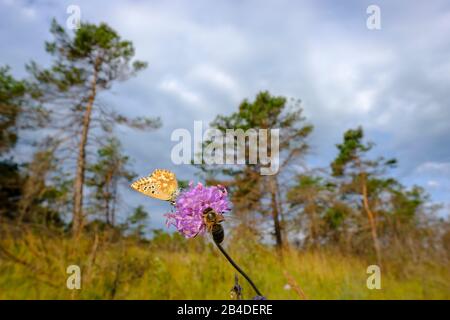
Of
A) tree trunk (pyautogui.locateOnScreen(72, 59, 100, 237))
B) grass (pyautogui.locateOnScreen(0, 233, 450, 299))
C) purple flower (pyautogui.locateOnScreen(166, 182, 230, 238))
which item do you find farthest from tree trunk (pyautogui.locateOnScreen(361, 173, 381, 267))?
purple flower (pyautogui.locateOnScreen(166, 182, 230, 238))

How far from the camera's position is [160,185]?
3.94ft

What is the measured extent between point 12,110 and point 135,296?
12.1 metres

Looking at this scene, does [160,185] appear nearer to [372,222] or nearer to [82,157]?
[82,157]

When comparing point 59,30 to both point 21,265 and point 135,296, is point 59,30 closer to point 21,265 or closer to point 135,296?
point 21,265

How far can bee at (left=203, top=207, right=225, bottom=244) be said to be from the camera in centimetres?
111

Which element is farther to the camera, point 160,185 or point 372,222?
point 372,222

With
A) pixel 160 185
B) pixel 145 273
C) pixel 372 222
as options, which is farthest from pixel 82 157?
pixel 372 222

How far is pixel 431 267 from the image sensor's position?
38.1 feet

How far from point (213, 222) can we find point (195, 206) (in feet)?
0.29

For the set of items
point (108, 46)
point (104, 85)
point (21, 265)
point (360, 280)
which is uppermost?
point (108, 46)

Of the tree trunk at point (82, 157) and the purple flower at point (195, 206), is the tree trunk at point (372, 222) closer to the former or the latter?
the tree trunk at point (82, 157)

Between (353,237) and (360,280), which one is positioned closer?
(360,280)

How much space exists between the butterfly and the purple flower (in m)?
0.04
